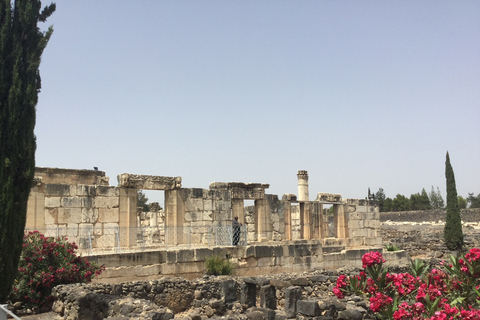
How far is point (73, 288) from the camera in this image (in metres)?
10.1

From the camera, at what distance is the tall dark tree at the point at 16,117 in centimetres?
973

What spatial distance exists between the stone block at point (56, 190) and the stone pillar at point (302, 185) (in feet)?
44.7

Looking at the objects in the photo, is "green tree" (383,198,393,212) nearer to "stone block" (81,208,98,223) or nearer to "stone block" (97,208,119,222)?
"stone block" (97,208,119,222)

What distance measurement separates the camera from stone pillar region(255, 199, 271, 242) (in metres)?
20.9

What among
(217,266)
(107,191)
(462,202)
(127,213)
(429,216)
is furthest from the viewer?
(462,202)

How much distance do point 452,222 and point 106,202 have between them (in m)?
24.6

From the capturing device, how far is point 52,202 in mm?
14578

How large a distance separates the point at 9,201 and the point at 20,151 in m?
1.09

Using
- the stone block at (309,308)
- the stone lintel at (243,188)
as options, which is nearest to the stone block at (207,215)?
the stone lintel at (243,188)

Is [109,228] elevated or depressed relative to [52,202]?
depressed

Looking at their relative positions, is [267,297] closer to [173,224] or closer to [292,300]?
[292,300]

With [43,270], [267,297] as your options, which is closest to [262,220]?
[267,297]

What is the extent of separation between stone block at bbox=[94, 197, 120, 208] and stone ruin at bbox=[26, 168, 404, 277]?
32 millimetres

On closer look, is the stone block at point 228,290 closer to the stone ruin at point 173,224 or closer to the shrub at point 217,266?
the shrub at point 217,266
